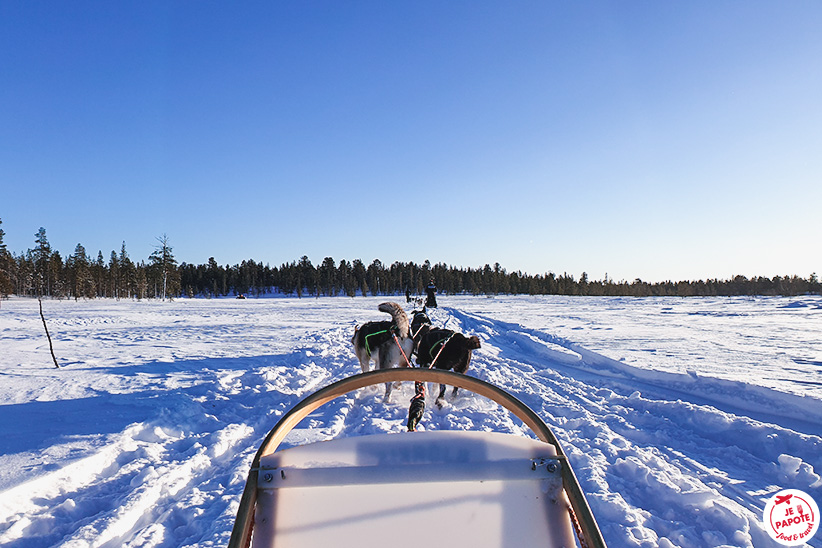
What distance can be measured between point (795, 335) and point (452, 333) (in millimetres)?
12128

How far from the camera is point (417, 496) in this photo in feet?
4.16

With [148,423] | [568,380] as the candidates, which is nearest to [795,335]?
[568,380]

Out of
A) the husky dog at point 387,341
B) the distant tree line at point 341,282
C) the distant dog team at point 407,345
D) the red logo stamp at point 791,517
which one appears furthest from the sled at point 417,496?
the distant tree line at point 341,282

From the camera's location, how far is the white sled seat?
1200mm

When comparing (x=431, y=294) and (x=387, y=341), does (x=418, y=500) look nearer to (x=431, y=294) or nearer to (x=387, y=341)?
(x=387, y=341)

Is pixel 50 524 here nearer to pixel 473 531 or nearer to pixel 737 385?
pixel 473 531

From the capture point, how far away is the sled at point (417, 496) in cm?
120

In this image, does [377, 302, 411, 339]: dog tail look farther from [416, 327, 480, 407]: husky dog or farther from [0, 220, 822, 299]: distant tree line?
[0, 220, 822, 299]: distant tree line

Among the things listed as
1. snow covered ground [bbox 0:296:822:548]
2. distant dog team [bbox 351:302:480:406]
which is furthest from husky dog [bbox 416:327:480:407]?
snow covered ground [bbox 0:296:822:548]

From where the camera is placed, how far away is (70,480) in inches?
116

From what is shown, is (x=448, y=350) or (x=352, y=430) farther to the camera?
(x=448, y=350)

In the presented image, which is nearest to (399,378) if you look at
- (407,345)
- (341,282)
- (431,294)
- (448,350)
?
(448,350)

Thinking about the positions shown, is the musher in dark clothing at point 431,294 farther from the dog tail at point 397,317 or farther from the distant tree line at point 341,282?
the distant tree line at point 341,282

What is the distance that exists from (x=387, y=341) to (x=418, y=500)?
169 inches
